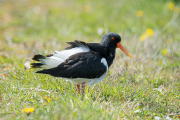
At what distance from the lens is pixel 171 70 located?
471cm

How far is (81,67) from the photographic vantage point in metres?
3.27

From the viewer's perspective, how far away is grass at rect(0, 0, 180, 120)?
9.25ft

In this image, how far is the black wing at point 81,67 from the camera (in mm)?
3232

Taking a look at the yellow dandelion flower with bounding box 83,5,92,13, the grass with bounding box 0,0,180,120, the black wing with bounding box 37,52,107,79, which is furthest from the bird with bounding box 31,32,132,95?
the yellow dandelion flower with bounding box 83,5,92,13

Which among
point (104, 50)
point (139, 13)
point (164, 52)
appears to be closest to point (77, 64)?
point (104, 50)

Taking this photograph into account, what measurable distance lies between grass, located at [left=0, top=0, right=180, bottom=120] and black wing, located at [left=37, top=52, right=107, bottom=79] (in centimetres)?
23

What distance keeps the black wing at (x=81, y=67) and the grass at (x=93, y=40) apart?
0.23m

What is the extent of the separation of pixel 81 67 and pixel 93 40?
10.1 ft

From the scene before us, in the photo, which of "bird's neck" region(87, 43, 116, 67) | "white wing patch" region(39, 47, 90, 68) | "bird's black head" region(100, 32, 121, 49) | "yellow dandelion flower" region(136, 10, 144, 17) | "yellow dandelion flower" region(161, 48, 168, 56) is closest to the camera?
"white wing patch" region(39, 47, 90, 68)

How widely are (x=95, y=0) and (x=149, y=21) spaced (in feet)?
9.12

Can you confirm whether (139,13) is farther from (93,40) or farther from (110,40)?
(110,40)

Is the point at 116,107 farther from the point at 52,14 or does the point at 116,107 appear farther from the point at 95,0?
the point at 95,0

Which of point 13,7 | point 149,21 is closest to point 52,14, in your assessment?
point 13,7

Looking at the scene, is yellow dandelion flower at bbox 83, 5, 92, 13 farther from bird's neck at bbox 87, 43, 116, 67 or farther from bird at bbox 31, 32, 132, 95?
bird at bbox 31, 32, 132, 95
